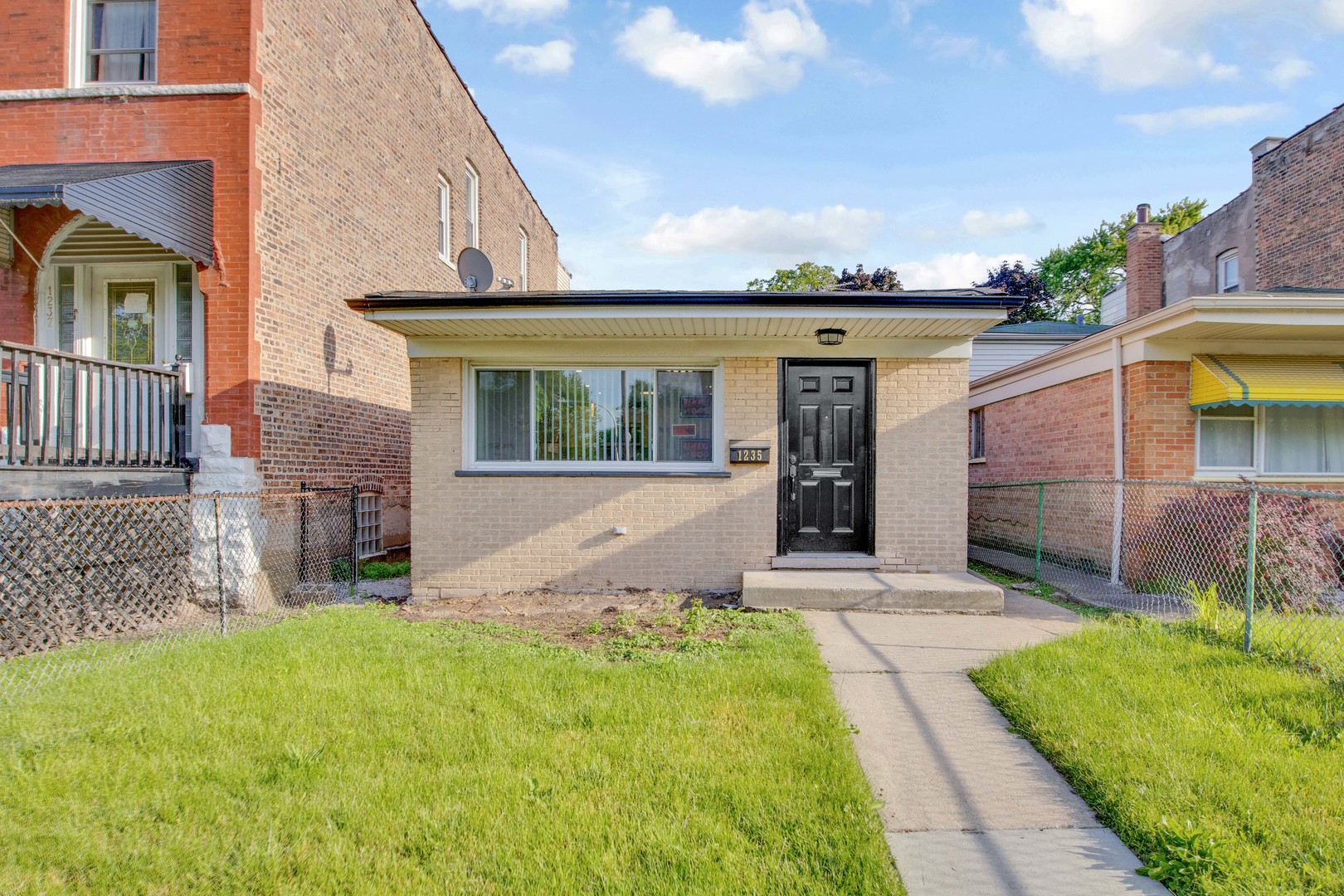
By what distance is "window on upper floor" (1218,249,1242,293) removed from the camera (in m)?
18.9

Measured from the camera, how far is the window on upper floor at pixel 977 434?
42.5 ft

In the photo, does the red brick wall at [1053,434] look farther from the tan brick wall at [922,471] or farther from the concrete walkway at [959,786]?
the concrete walkway at [959,786]

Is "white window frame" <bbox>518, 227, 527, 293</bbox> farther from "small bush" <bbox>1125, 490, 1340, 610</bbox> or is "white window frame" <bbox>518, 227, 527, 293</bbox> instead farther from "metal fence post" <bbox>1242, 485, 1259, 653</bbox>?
"metal fence post" <bbox>1242, 485, 1259, 653</bbox>

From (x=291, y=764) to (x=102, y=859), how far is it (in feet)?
2.63

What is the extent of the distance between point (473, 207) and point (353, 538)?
9.03m

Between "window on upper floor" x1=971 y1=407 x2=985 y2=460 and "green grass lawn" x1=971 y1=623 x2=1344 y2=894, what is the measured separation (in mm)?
7993

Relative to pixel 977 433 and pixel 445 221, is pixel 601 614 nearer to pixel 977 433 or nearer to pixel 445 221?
pixel 977 433

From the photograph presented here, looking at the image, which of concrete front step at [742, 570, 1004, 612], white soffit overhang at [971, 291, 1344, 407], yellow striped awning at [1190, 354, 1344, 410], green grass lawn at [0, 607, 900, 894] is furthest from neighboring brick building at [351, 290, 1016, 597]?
yellow striped awning at [1190, 354, 1344, 410]

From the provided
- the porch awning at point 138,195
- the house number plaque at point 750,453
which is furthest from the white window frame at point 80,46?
the house number plaque at point 750,453

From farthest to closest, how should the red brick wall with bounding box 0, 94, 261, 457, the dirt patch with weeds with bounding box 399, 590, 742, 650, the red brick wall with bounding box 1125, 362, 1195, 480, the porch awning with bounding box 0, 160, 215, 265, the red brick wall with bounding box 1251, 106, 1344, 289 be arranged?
the red brick wall with bounding box 1251, 106, 1344, 289
the red brick wall with bounding box 1125, 362, 1195, 480
the red brick wall with bounding box 0, 94, 261, 457
the porch awning with bounding box 0, 160, 215, 265
the dirt patch with weeds with bounding box 399, 590, 742, 650

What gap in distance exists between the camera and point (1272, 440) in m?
8.62

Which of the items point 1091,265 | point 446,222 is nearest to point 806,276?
point 1091,265

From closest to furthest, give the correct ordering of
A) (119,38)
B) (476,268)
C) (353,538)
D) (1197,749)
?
(1197,749), (119,38), (353,538), (476,268)

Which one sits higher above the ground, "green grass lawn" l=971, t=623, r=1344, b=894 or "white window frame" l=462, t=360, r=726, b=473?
"white window frame" l=462, t=360, r=726, b=473
